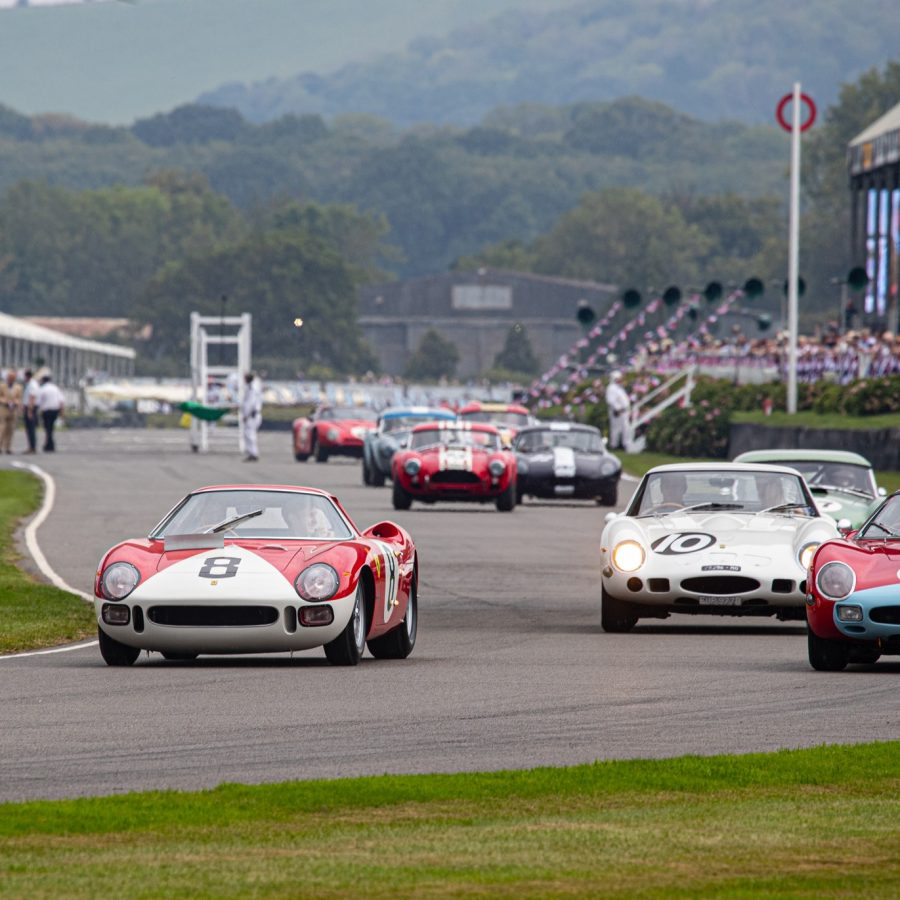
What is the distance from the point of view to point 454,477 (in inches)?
1237

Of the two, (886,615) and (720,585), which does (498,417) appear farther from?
(886,615)

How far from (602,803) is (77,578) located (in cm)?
1274

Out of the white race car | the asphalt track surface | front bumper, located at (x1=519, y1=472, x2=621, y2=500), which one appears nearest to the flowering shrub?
front bumper, located at (x1=519, y1=472, x2=621, y2=500)

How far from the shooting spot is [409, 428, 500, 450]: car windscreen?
32344mm

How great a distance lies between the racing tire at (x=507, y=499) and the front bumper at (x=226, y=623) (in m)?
19.1

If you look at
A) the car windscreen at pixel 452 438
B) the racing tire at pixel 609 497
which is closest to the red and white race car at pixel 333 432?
the racing tire at pixel 609 497

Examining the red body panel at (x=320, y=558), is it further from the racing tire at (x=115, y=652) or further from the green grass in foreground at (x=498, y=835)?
the green grass in foreground at (x=498, y=835)

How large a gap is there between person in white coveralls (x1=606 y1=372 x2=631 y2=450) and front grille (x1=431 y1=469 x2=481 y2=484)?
18535mm

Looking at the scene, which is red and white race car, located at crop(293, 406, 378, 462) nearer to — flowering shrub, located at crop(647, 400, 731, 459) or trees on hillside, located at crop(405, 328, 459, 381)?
flowering shrub, located at crop(647, 400, 731, 459)

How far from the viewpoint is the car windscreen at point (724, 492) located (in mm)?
16703

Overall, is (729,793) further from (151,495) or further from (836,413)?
(836,413)

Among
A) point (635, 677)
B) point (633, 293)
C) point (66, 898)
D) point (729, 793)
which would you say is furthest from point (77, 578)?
point (633, 293)

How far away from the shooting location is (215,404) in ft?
176

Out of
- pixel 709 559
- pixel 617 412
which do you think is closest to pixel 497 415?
pixel 617 412
